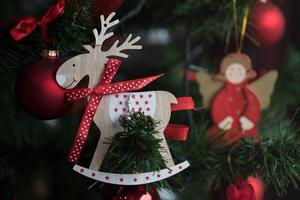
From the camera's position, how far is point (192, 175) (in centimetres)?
56

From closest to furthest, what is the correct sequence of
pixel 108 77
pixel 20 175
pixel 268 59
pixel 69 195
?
pixel 108 77 → pixel 20 175 → pixel 69 195 → pixel 268 59

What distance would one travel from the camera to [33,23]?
0.43 meters

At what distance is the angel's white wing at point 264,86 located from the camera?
66cm

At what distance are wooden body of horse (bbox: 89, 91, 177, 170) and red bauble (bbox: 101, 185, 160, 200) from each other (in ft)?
0.13

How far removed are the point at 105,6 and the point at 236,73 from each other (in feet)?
0.78

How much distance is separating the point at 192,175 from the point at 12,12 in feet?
1.24

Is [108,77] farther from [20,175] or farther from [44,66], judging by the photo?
[20,175]

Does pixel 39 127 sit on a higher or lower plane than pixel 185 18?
lower

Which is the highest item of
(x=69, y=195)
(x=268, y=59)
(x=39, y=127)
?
(x=268, y=59)

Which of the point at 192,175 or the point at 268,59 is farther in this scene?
the point at 268,59

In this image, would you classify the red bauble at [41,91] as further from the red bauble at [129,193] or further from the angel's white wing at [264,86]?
the angel's white wing at [264,86]

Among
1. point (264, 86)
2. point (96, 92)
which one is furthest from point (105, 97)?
point (264, 86)

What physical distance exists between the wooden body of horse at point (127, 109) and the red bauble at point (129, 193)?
4cm

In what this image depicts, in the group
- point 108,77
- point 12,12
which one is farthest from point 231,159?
point 12,12
